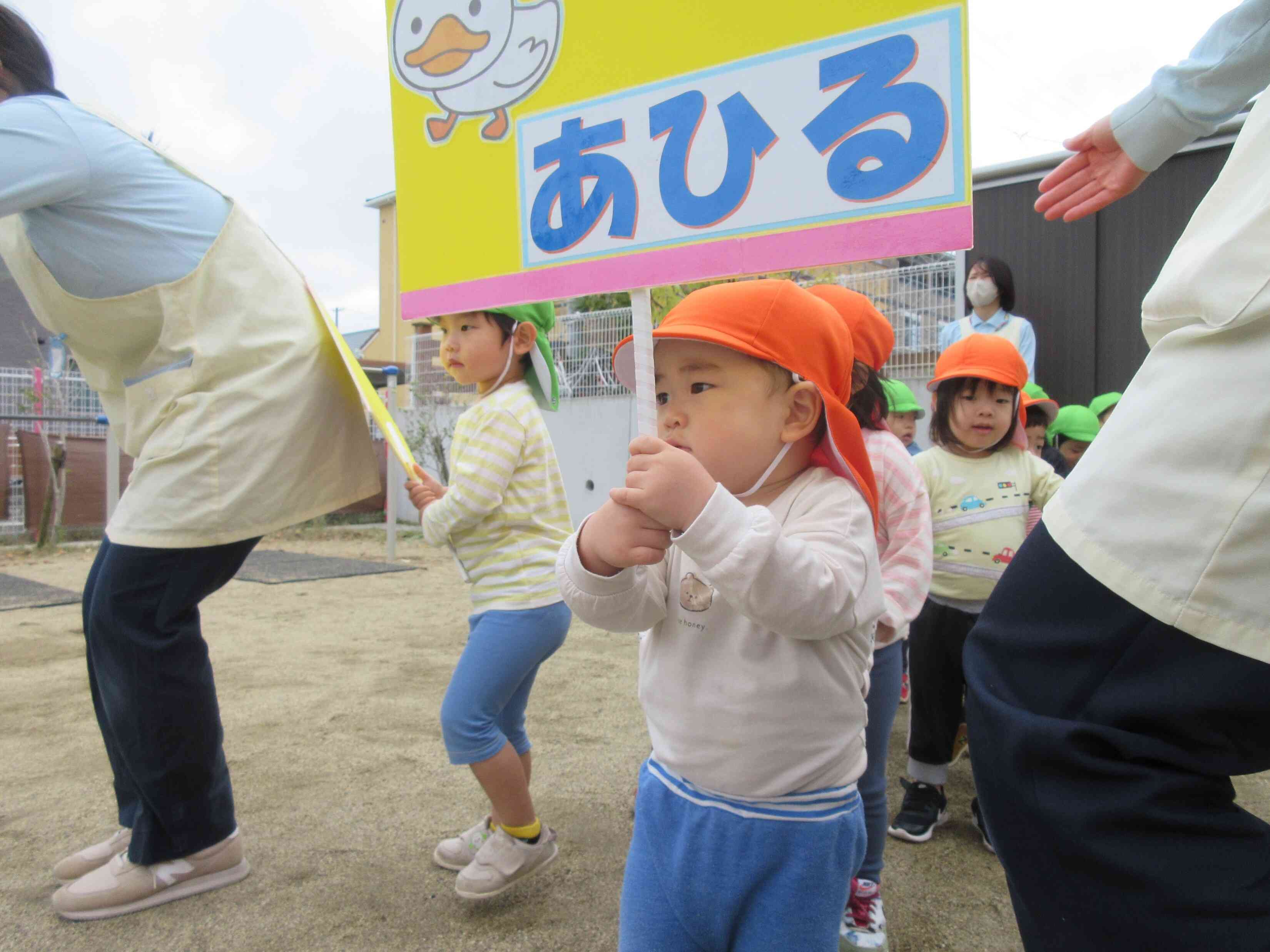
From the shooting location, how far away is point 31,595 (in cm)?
566

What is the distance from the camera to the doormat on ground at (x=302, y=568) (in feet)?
22.0

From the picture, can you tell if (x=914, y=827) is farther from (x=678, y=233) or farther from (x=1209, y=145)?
(x=1209, y=145)

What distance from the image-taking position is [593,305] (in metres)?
11.9

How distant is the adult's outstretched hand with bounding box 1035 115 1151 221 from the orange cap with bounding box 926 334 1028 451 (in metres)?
1.22

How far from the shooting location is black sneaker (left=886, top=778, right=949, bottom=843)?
2.40 meters

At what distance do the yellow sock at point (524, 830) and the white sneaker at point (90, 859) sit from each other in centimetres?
85

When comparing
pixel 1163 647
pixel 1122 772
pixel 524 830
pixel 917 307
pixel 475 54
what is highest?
pixel 917 307

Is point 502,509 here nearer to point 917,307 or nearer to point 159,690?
point 159,690

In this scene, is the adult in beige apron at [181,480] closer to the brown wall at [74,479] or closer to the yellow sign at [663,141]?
the yellow sign at [663,141]

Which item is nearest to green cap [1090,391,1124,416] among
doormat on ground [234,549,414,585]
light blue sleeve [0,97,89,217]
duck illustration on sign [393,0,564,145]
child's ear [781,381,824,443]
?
child's ear [781,381,824,443]

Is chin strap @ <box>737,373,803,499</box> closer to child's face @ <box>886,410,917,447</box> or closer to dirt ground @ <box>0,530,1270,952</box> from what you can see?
dirt ground @ <box>0,530,1270,952</box>

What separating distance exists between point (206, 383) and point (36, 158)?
0.50 meters

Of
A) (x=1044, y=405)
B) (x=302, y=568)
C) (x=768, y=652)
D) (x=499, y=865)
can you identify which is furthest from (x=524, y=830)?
(x=302, y=568)

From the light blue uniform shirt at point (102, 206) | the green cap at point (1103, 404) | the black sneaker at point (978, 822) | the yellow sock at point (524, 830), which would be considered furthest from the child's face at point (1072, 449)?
the light blue uniform shirt at point (102, 206)
